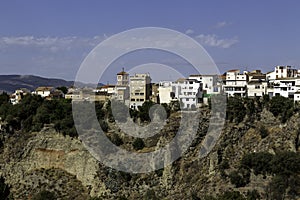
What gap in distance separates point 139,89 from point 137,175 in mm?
11443

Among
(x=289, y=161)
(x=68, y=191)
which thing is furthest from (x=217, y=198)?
(x=68, y=191)

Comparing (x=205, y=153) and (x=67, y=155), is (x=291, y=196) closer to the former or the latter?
(x=205, y=153)

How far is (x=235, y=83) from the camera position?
111 feet

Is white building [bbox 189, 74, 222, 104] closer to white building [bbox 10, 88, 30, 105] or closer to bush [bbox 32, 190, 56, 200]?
white building [bbox 10, 88, 30, 105]

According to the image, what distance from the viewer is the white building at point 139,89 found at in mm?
32250

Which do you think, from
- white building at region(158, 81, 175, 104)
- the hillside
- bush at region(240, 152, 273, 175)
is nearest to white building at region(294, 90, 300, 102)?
the hillside

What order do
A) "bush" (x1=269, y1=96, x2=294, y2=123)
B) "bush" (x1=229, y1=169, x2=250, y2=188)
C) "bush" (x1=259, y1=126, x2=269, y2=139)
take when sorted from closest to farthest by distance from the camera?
"bush" (x1=229, y1=169, x2=250, y2=188) → "bush" (x1=259, y1=126, x2=269, y2=139) → "bush" (x1=269, y1=96, x2=294, y2=123)

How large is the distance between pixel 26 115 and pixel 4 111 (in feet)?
6.61

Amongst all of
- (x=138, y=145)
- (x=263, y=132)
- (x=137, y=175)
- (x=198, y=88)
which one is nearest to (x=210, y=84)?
(x=198, y=88)

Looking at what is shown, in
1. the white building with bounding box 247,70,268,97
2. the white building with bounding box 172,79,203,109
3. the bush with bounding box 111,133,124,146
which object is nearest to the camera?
the bush with bounding box 111,133,124,146

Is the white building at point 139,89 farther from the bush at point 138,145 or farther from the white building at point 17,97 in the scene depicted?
the white building at point 17,97

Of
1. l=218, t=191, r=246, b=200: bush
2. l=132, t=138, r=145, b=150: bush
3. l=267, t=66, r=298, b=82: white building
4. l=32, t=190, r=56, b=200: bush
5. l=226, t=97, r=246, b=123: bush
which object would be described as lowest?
l=32, t=190, r=56, b=200: bush

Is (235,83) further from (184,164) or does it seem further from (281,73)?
(184,164)

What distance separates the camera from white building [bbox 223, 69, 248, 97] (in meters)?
32.8
